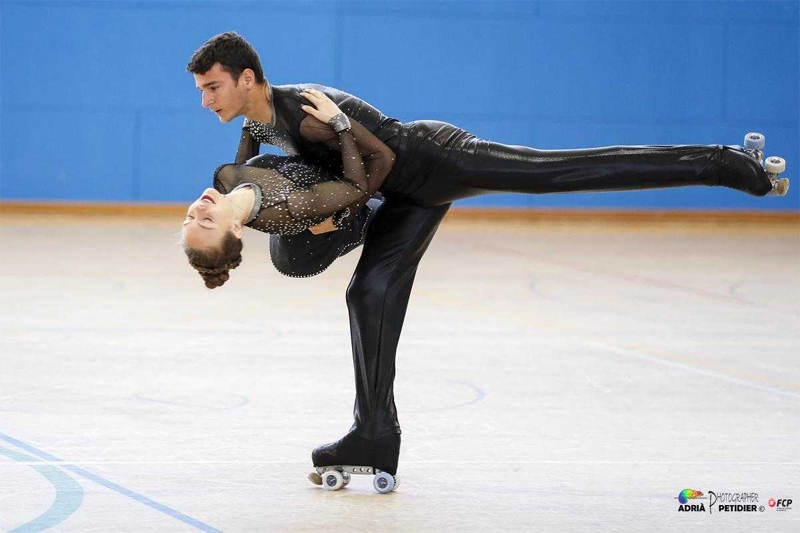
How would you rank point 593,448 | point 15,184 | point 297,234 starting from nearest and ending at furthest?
point 297,234 < point 593,448 < point 15,184

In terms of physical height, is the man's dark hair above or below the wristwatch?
above

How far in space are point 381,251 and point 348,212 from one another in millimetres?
260

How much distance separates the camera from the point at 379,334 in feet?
12.8

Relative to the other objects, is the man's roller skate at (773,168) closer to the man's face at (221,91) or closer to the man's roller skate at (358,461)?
the man's roller skate at (358,461)

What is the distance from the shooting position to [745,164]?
3.72 m

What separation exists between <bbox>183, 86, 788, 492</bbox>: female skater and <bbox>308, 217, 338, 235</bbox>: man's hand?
2 cm

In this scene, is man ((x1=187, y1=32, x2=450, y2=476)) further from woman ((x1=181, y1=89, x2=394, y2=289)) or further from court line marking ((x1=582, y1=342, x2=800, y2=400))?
court line marking ((x1=582, y1=342, x2=800, y2=400))

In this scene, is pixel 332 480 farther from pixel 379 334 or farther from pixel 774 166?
pixel 774 166

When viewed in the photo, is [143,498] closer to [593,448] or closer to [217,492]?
[217,492]

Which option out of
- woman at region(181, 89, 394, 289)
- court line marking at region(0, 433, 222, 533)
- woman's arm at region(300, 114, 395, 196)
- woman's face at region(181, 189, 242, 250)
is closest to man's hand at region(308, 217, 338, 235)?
woman at region(181, 89, 394, 289)

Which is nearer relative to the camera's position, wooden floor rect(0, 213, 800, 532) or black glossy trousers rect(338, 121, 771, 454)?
wooden floor rect(0, 213, 800, 532)

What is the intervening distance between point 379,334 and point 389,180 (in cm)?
49

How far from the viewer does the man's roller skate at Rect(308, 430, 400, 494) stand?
3.85 metres

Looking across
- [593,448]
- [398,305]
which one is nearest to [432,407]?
[593,448]
